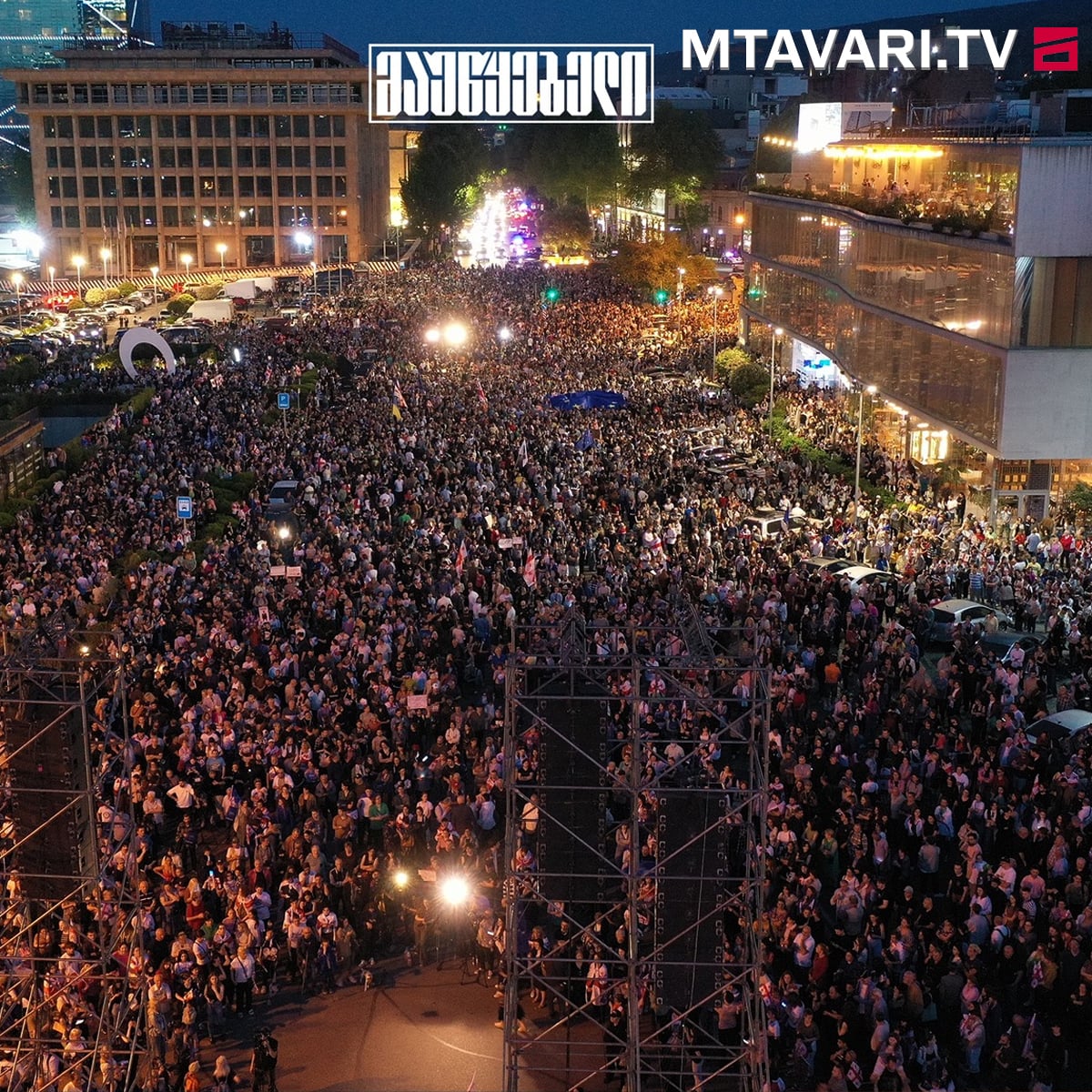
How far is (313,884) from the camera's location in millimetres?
15859

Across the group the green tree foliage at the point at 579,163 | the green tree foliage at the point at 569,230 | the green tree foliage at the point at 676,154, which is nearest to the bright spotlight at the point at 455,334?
the green tree foliage at the point at 676,154

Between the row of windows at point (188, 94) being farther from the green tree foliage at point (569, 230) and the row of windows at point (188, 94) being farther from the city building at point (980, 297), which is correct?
the city building at point (980, 297)

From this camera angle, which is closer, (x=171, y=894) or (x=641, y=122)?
(x=171, y=894)

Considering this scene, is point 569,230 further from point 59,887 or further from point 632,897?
point 632,897

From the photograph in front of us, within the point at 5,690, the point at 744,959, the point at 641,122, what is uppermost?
the point at 641,122

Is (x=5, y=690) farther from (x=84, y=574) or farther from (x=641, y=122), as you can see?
(x=641, y=122)

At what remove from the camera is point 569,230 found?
109m

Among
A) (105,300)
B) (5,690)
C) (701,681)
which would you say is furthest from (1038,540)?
(105,300)

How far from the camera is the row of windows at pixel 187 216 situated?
342 feet

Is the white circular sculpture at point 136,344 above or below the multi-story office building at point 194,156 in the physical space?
below

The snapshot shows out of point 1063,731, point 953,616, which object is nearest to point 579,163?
point 953,616

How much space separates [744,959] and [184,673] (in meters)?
11.5

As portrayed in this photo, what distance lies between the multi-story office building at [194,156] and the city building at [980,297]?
65.2 metres

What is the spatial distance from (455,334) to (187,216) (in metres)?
55.4
